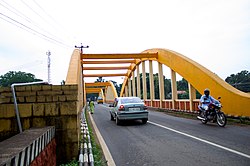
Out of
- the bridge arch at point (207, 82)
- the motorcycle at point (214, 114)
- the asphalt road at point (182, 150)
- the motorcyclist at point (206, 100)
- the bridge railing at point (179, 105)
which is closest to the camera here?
the asphalt road at point (182, 150)

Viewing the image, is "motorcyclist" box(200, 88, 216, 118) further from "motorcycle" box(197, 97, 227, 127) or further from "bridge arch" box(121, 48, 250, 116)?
"bridge arch" box(121, 48, 250, 116)

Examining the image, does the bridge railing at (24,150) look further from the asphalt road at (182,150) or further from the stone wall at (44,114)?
the asphalt road at (182,150)

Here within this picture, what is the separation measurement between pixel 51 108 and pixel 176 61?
15957 millimetres

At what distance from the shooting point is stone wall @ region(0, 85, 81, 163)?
5.18 m

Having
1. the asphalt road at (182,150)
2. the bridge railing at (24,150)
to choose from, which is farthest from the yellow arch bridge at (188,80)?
the bridge railing at (24,150)

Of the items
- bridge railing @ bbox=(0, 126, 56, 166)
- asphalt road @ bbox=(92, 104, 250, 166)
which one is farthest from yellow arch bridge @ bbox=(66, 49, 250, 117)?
bridge railing @ bbox=(0, 126, 56, 166)

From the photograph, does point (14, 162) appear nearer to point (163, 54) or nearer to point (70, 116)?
point (70, 116)

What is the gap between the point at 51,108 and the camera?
5375 mm

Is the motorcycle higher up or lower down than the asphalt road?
higher up

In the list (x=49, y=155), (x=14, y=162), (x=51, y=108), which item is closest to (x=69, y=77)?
(x=51, y=108)

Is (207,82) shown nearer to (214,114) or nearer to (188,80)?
(188,80)

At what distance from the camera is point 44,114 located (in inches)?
210

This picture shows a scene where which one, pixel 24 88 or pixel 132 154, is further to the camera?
pixel 132 154

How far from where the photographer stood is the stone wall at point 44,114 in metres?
5.18
